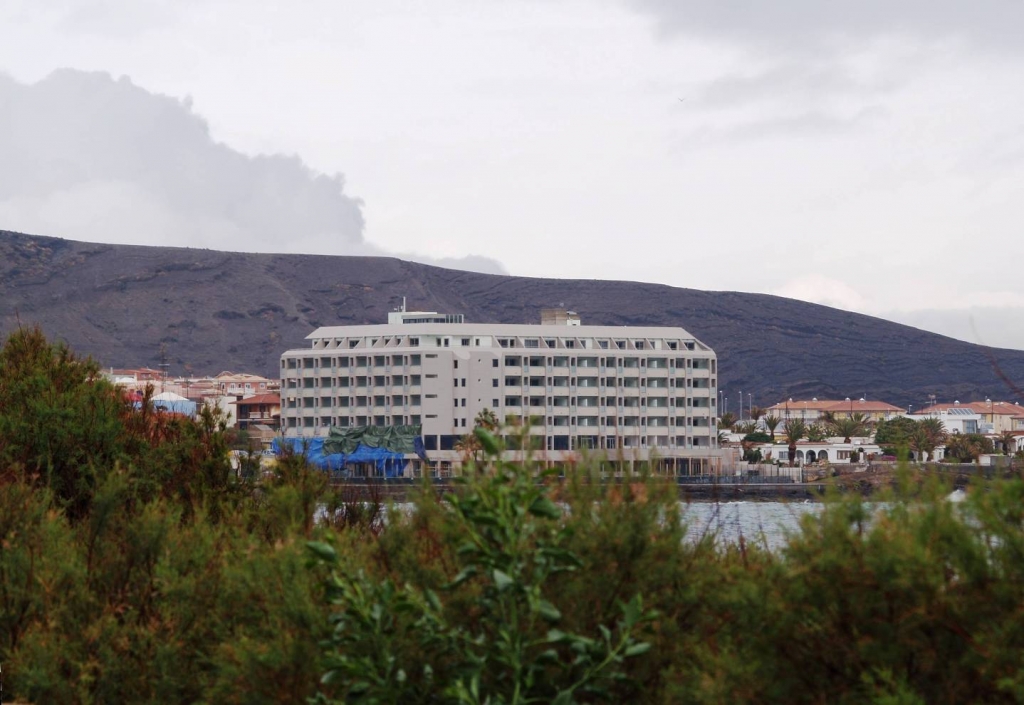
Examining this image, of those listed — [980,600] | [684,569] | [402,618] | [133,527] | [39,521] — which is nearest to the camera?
[980,600]

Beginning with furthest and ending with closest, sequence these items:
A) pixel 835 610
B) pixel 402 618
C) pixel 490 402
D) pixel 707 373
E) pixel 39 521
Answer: pixel 707 373 < pixel 490 402 < pixel 39 521 < pixel 402 618 < pixel 835 610

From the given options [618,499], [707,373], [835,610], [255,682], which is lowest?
[255,682]

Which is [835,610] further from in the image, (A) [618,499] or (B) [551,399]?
(B) [551,399]

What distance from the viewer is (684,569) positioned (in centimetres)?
1093

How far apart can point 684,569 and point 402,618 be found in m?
2.28

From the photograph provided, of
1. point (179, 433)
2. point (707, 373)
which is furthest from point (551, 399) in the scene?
point (179, 433)

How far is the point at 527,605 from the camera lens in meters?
9.26

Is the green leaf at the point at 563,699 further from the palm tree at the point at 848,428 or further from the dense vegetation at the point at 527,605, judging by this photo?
the palm tree at the point at 848,428

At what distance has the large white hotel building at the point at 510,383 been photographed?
128m

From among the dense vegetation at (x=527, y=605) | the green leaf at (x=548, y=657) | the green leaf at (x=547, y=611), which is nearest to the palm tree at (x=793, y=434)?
the dense vegetation at (x=527, y=605)

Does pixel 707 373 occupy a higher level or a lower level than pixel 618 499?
higher

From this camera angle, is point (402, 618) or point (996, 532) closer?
point (996, 532)

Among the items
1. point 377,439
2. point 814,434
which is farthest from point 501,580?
point 814,434

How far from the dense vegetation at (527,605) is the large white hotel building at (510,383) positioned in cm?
11139
